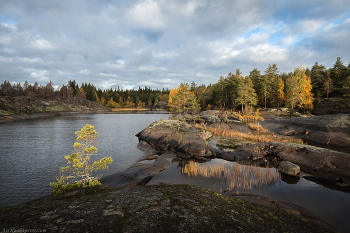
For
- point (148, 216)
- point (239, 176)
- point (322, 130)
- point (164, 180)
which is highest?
point (148, 216)

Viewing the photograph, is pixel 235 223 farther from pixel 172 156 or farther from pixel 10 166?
pixel 10 166

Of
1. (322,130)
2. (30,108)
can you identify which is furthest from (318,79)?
(30,108)

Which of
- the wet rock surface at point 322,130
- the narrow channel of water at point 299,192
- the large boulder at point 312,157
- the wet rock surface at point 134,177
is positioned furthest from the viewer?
the wet rock surface at point 322,130

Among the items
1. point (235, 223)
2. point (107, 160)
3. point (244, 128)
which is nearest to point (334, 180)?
point (235, 223)

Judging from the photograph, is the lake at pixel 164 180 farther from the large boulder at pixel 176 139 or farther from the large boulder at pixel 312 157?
the large boulder at pixel 176 139

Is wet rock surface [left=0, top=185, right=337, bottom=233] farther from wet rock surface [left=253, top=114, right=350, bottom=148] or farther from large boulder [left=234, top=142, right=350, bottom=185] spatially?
wet rock surface [left=253, top=114, right=350, bottom=148]

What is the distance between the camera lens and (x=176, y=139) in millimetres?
22234

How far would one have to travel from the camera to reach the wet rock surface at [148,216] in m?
3.79

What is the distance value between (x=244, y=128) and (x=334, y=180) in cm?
2317

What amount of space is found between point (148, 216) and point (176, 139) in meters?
18.0

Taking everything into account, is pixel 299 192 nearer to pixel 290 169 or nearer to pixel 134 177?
pixel 290 169

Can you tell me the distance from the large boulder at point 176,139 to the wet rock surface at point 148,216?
42.9ft

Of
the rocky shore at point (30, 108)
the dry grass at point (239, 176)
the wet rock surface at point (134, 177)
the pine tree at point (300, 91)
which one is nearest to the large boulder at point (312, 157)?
the dry grass at point (239, 176)

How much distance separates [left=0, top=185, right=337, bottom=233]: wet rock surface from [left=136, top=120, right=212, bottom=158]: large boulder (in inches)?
515
